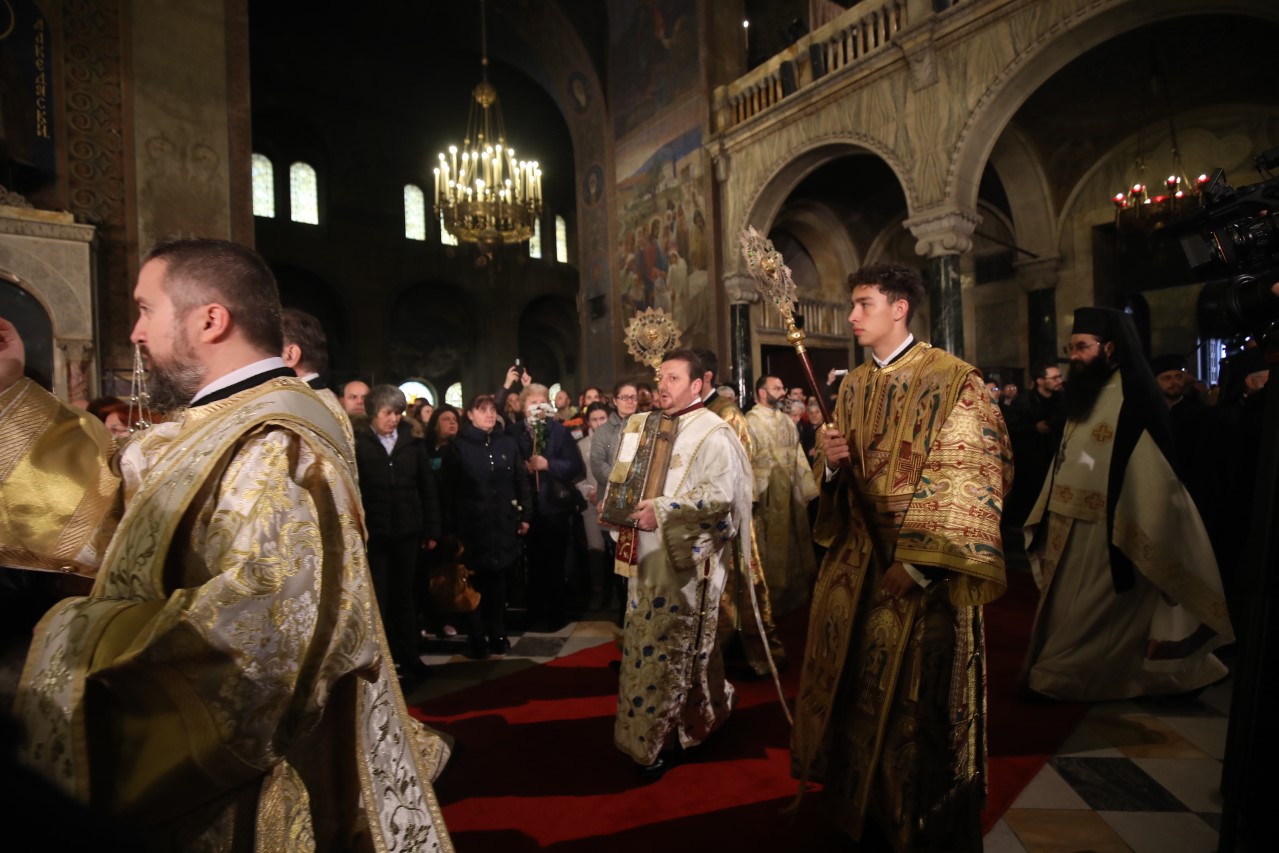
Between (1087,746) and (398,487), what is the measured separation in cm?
408

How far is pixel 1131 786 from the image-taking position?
9.43 feet

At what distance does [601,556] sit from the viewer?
6238 mm

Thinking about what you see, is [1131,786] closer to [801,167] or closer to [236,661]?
[236,661]

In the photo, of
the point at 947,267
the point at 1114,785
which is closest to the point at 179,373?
the point at 1114,785

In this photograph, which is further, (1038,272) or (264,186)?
(264,186)

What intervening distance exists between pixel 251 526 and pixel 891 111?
1054 centimetres

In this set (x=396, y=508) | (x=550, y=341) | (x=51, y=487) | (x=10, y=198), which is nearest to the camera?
(x=51, y=487)

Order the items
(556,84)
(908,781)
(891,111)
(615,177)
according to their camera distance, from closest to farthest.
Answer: (908,781) → (891,111) → (615,177) → (556,84)

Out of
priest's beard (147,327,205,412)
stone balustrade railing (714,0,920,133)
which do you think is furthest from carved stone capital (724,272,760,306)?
priest's beard (147,327,205,412)

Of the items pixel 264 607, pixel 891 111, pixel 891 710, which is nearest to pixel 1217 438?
pixel 891 710

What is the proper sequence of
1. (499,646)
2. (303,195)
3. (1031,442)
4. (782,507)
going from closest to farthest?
(499,646) < (782,507) < (1031,442) < (303,195)

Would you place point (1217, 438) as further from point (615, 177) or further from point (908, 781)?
point (615, 177)

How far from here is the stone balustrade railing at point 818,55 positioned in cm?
941

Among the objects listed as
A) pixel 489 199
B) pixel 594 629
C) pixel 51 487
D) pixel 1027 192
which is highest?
pixel 1027 192
